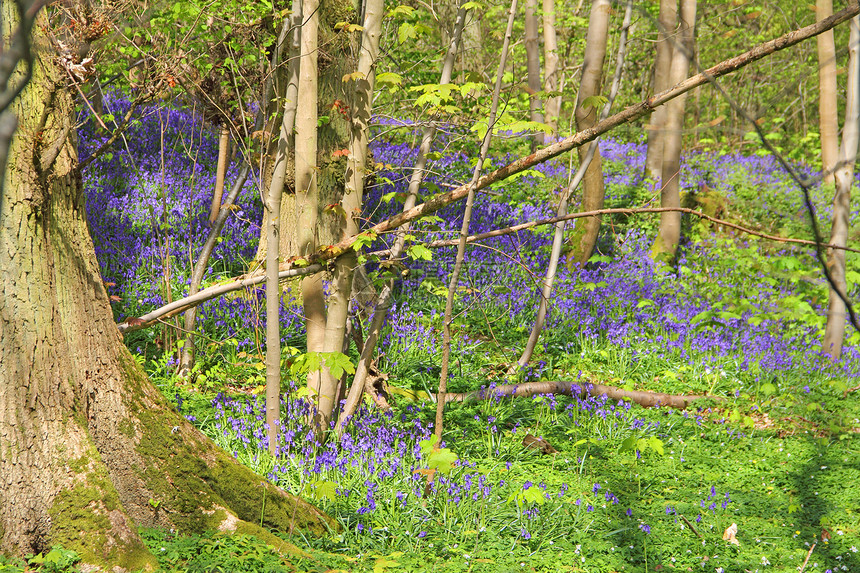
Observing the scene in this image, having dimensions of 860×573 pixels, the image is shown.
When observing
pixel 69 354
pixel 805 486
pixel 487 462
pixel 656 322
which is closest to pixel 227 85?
pixel 69 354

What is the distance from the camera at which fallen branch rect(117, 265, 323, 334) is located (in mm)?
3273

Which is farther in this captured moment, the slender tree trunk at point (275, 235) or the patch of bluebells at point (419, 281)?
the patch of bluebells at point (419, 281)

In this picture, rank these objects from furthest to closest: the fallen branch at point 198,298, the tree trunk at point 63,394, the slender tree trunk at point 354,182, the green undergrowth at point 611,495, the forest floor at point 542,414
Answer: the slender tree trunk at point 354,182, the fallen branch at point 198,298, the forest floor at point 542,414, the green undergrowth at point 611,495, the tree trunk at point 63,394

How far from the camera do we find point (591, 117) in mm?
5629

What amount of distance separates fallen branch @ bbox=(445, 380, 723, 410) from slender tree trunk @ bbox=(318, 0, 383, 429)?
1.43 m

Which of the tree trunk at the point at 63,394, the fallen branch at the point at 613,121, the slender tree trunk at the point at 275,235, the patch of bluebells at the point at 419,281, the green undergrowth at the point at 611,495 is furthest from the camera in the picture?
the patch of bluebells at the point at 419,281

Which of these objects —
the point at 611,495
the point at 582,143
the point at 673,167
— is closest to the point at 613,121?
the point at 582,143

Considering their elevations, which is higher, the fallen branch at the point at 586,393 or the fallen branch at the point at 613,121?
the fallen branch at the point at 613,121

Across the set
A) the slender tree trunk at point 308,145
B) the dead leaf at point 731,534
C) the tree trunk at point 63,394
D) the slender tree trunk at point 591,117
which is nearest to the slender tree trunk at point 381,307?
the slender tree trunk at point 308,145

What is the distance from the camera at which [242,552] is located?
255cm

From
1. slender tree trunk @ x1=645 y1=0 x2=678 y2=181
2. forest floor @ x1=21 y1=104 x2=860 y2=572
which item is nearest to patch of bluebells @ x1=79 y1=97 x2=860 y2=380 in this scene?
forest floor @ x1=21 y1=104 x2=860 y2=572

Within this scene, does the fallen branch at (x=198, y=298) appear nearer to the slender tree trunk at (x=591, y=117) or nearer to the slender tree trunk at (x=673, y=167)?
the slender tree trunk at (x=591, y=117)

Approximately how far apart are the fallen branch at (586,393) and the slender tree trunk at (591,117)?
213 cm

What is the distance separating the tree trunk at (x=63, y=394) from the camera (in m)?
2.27
